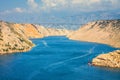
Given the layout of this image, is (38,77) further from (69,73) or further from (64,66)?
(64,66)

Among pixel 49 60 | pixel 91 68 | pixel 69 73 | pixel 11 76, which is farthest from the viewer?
pixel 49 60

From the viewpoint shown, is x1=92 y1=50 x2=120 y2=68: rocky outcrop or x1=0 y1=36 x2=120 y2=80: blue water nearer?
x1=0 y1=36 x2=120 y2=80: blue water

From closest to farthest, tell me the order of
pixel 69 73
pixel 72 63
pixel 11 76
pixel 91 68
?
1. pixel 11 76
2. pixel 69 73
3. pixel 91 68
4. pixel 72 63

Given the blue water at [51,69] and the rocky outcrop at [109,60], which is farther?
the rocky outcrop at [109,60]

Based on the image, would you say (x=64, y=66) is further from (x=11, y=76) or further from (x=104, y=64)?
(x=11, y=76)

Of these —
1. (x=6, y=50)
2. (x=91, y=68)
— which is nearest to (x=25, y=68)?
(x=91, y=68)

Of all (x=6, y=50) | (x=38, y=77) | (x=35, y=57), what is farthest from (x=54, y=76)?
(x=6, y=50)

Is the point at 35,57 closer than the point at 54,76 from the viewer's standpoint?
No

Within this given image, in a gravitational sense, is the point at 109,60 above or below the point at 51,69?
above

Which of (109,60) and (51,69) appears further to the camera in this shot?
(109,60)
